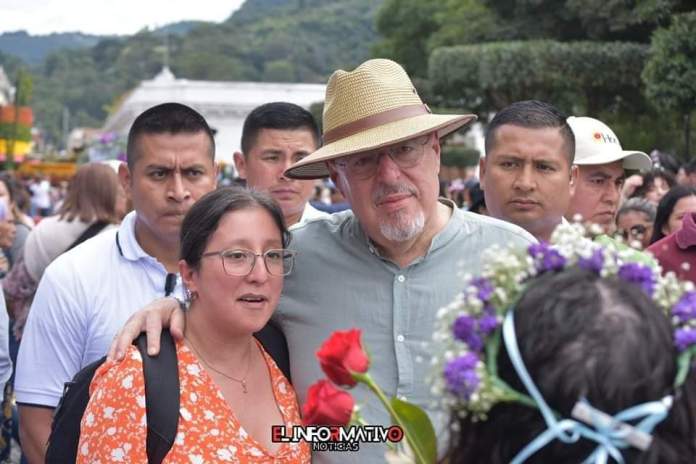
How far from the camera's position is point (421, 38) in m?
59.1

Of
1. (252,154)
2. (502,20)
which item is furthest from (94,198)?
(502,20)

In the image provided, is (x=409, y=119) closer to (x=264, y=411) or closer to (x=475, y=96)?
(x=264, y=411)

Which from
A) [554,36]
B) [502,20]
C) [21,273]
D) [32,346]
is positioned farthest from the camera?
[502,20]

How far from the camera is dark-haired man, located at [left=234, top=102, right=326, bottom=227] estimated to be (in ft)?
19.1

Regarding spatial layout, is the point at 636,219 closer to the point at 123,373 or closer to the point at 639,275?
the point at 123,373

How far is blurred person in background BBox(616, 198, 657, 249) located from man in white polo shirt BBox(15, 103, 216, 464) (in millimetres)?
3855

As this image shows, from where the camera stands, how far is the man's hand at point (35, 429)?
4.09m

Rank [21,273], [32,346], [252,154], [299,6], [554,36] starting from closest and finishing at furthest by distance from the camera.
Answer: [32,346], [252,154], [21,273], [554,36], [299,6]

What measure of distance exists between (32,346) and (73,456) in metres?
0.96

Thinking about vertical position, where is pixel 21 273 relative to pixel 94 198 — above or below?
below

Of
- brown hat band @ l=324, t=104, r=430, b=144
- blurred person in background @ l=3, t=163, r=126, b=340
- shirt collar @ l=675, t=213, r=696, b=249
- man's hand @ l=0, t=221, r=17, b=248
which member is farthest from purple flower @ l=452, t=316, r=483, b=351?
man's hand @ l=0, t=221, r=17, b=248

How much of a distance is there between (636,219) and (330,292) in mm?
4544

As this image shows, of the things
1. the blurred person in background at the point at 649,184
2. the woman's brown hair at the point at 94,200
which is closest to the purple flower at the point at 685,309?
the woman's brown hair at the point at 94,200

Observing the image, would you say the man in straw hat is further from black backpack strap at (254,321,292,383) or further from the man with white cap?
the man with white cap
